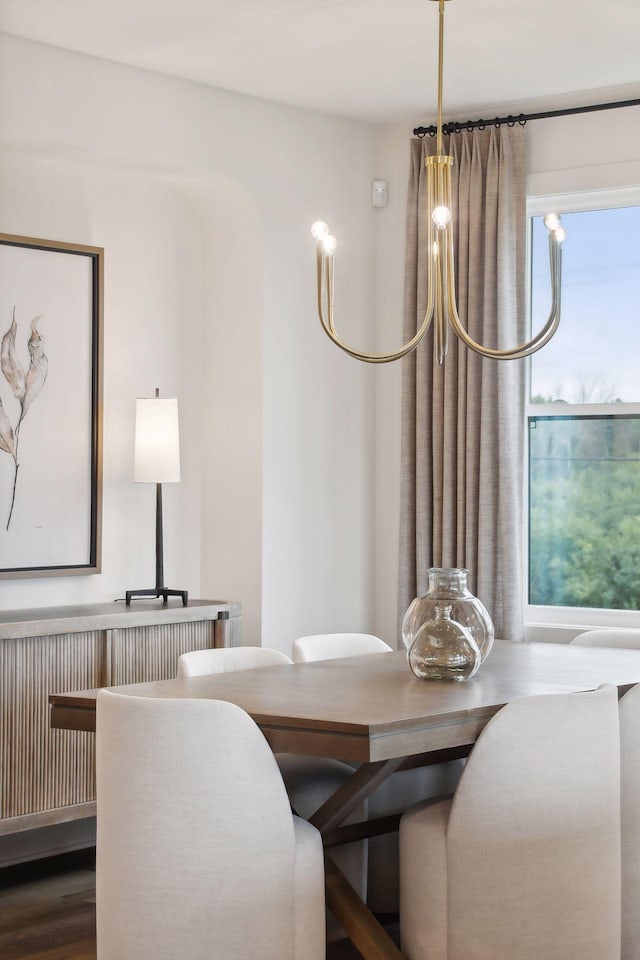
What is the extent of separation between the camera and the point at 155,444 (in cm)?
419

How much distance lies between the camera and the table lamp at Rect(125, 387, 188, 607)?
418cm

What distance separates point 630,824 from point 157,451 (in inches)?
84.0

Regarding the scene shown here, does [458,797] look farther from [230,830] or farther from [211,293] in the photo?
[211,293]

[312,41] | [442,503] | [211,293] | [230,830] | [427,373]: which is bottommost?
[230,830]

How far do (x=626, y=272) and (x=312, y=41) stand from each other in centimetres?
155

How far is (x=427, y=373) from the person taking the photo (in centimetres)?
471

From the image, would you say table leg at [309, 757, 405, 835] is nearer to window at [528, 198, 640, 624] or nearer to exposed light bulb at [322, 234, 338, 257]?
exposed light bulb at [322, 234, 338, 257]

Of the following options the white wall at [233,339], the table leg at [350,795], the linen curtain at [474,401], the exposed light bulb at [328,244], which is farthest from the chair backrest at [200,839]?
the linen curtain at [474,401]

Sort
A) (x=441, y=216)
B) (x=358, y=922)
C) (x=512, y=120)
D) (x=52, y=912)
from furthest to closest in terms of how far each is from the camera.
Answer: (x=512, y=120), (x=52, y=912), (x=441, y=216), (x=358, y=922)

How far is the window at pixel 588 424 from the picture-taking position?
455 cm

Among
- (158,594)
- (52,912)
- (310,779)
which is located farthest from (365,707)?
(158,594)

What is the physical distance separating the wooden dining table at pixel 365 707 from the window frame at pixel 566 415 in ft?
3.41

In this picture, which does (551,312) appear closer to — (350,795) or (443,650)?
(443,650)

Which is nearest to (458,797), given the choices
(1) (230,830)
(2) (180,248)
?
(1) (230,830)
